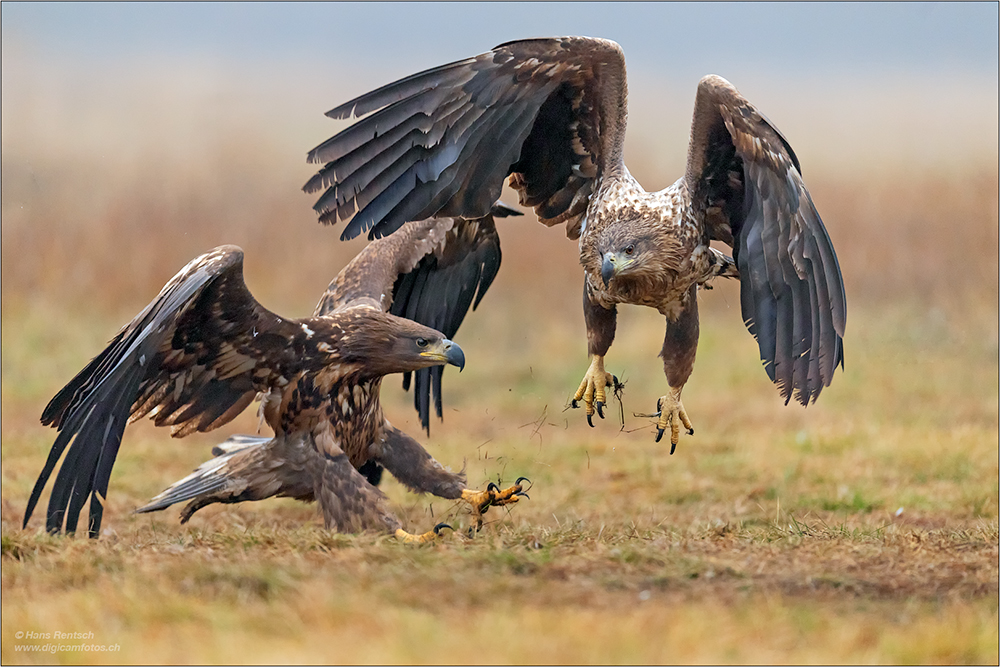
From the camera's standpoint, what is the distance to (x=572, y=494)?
25.8ft

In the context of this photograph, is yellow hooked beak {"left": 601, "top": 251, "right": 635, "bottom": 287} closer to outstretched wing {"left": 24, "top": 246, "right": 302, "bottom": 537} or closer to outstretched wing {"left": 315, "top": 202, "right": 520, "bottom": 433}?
outstretched wing {"left": 315, "top": 202, "right": 520, "bottom": 433}

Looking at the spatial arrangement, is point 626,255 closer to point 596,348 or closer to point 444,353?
point 596,348

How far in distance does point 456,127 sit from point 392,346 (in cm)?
117

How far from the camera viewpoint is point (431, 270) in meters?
7.19

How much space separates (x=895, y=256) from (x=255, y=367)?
10.5 meters

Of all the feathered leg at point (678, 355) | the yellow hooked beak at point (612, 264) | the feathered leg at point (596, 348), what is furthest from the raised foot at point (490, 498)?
the yellow hooked beak at point (612, 264)

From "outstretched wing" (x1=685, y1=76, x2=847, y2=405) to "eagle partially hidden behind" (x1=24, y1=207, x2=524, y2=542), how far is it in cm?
155

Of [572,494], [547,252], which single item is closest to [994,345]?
[547,252]

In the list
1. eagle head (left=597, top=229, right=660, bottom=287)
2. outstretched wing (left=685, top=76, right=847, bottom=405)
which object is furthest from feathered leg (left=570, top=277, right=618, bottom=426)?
outstretched wing (left=685, top=76, right=847, bottom=405)

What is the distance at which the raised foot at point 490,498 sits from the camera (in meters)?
6.09

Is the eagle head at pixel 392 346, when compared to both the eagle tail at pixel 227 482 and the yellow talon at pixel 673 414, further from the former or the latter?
the yellow talon at pixel 673 414

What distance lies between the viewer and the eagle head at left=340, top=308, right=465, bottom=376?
5926 millimetres

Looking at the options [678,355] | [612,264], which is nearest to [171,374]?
[612,264]

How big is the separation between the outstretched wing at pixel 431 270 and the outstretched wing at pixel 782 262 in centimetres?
181
